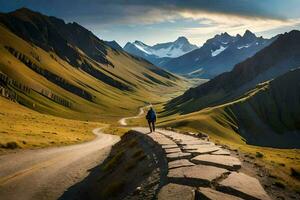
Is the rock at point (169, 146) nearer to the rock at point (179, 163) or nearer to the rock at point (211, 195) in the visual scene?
the rock at point (179, 163)

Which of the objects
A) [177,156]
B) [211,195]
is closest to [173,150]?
[177,156]

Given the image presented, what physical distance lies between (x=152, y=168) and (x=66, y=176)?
10925mm

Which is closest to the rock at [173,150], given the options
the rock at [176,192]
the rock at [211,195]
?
the rock at [176,192]

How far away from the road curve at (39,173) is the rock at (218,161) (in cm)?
957

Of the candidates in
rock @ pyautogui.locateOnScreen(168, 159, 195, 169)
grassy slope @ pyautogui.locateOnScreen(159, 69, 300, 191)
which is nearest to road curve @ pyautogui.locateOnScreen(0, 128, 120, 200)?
rock @ pyautogui.locateOnScreen(168, 159, 195, 169)

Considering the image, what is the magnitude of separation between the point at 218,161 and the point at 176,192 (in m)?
4.91

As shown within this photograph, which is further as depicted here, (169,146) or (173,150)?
(169,146)

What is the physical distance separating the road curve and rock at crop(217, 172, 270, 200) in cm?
1189

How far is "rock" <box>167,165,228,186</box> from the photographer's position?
→ 1409 cm

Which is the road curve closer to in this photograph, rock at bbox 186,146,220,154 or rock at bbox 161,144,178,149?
rock at bbox 161,144,178,149

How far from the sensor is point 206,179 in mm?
14062

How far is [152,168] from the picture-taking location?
59.2 feet

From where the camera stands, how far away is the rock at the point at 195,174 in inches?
555

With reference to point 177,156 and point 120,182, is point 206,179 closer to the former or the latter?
point 177,156
